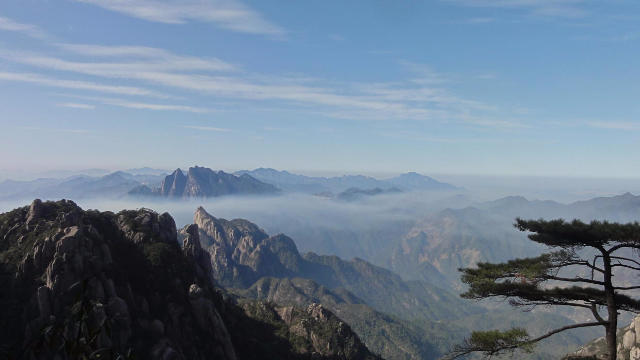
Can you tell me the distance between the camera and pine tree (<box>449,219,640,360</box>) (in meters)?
30.9

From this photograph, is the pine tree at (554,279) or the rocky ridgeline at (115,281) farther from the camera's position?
the rocky ridgeline at (115,281)

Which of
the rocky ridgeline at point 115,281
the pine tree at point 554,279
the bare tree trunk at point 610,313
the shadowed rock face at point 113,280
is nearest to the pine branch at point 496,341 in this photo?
the pine tree at point 554,279

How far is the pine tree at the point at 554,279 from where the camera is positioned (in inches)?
1215

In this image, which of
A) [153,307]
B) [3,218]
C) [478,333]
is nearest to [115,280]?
[153,307]

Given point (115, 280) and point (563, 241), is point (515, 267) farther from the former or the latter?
point (115, 280)

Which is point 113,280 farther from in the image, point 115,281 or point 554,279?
point 554,279

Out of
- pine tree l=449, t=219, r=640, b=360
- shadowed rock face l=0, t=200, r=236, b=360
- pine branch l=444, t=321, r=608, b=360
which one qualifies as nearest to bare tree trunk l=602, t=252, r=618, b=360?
pine tree l=449, t=219, r=640, b=360

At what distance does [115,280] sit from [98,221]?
42.1 metres

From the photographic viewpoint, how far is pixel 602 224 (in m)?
31.2

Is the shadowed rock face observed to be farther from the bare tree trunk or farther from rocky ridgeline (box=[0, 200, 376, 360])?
the bare tree trunk

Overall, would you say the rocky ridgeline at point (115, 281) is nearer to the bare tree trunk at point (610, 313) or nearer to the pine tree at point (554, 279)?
the pine tree at point (554, 279)

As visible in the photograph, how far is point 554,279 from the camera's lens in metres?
32.2

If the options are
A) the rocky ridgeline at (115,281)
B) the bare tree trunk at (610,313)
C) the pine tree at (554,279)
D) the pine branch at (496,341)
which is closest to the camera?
the pine tree at (554,279)

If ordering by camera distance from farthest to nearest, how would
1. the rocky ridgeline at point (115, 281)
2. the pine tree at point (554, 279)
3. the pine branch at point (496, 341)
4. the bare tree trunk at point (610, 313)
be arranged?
the rocky ridgeline at point (115, 281), the pine branch at point (496, 341), the bare tree trunk at point (610, 313), the pine tree at point (554, 279)
